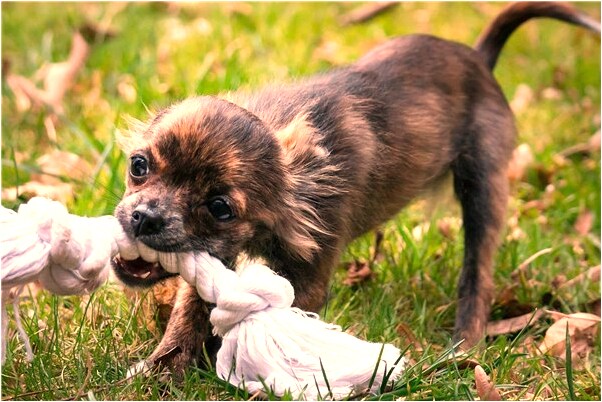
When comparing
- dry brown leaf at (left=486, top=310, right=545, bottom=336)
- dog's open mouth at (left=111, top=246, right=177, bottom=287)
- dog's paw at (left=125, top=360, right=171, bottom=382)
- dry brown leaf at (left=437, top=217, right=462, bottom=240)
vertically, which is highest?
dog's open mouth at (left=111, top=246, right=177, bottom=287)

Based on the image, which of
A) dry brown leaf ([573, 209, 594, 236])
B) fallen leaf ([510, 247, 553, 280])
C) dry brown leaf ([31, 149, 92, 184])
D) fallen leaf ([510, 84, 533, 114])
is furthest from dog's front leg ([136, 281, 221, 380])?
fallen leaf ([510, 84, 533, 114])

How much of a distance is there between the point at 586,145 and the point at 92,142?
2960 mm

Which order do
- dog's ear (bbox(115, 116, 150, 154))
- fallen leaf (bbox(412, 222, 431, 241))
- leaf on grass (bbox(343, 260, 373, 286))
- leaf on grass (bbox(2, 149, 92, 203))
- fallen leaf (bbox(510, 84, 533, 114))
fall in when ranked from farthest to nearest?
fallen leaf (bbox(510, 84, 533, 114)) < fallen leaf (bbox(412, 222, 431, 241)) < leaf on grass (bbox(2, 149, 92, 203)) < leaf on grass (bbox(343, 260, 373, 286)) < dog's ear (bbox(115, 116, 150, 154))

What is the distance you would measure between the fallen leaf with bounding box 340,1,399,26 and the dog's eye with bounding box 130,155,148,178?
4.44 meters

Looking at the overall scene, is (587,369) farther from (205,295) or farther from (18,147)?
(18,147)

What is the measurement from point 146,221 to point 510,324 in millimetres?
1956

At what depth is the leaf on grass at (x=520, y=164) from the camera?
6.04m

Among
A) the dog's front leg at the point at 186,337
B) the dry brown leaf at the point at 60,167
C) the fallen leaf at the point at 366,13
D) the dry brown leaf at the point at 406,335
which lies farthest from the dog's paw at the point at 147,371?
the fallen leaf at the point at 366,13

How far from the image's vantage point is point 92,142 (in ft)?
18.3

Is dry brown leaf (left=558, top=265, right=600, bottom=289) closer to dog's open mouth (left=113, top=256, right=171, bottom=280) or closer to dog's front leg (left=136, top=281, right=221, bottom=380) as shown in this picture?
dog's front leg (left=136, top=281, right=221, bottom=380)

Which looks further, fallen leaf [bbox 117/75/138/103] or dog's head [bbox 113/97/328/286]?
fallen leaf [bbox 117/75/138/103]

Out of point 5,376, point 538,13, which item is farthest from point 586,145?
point 5,376

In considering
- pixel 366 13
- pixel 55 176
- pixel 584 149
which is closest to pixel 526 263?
pixel 584 149

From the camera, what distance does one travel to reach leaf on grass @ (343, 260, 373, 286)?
470 cm
